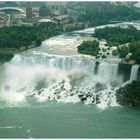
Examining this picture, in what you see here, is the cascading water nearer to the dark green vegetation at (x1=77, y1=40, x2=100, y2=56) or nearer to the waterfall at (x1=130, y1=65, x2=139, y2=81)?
the waterfall at (x1=130, y1=65, x2=139, y2=81)

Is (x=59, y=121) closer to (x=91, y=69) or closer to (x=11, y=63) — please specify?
(x=91, y=69)

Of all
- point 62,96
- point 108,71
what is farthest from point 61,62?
point 62,96

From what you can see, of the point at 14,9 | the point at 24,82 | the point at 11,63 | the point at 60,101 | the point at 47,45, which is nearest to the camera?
the point at 60,101

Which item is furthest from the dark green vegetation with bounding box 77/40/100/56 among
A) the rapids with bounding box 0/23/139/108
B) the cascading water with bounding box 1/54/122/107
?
the cascading water with bounding box 1/54/122/107

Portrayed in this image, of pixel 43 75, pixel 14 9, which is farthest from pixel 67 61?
pixel 14 9

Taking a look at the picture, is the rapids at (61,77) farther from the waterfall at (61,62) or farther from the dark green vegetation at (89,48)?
the dark green vegetation at (89,48)

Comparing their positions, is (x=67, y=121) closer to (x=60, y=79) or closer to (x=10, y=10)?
(x=60, y=79)

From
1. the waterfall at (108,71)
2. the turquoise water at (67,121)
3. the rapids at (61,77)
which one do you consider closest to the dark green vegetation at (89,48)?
the rapids at (61,77)
